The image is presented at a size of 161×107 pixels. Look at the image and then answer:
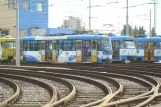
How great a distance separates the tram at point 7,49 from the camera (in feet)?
119

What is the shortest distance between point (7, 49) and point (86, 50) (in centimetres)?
1016

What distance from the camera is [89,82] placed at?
16391 mm

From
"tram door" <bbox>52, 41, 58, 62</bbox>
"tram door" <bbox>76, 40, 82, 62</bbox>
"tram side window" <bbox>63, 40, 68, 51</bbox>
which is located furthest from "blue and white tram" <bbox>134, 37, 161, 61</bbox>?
"tram door" <bbox>52, 41, 58, 62</bbox>

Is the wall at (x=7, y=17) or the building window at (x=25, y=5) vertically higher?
the building window at (x=25, y=5)

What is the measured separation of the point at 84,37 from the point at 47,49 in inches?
175

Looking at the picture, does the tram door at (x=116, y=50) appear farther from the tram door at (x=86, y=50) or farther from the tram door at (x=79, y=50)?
the tram door at (x=79, y=50)

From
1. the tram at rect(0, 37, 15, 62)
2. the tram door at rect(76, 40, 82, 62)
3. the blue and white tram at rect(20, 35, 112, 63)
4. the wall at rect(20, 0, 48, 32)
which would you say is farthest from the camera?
the wall at rect(20, 0, 48, 32)

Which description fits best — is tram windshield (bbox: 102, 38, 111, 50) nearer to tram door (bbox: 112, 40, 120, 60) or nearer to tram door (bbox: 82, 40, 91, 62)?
tram door (bbox: 82, 40, 91, 62)

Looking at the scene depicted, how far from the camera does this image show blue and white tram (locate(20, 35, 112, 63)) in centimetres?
3033

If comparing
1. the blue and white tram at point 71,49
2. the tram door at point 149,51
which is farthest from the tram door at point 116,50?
the blue and white tram at point 71,49

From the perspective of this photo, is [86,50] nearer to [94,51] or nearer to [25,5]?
[94,51]

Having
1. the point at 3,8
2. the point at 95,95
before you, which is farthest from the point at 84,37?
the point at 3,8

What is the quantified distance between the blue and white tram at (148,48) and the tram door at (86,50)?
766 cm

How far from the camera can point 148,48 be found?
118ft
